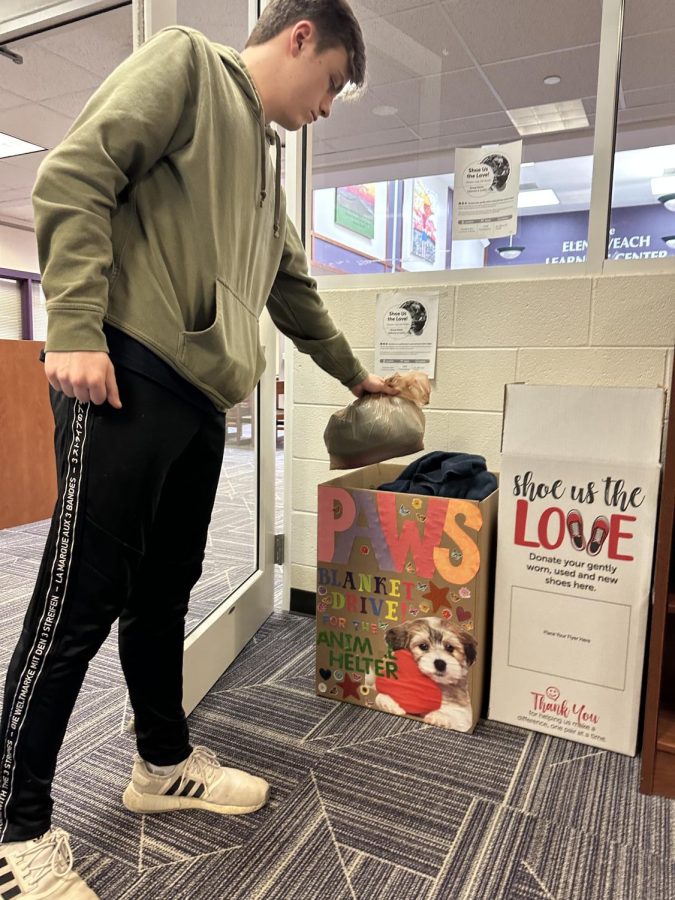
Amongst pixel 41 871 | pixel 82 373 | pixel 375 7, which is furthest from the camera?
pixel 375 7

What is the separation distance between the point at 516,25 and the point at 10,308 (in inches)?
324

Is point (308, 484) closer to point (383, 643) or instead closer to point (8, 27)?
point (383, 643)

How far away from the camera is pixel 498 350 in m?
1.78

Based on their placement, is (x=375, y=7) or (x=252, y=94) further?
(x=375, y=7)

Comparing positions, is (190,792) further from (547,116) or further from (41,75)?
(41,75)

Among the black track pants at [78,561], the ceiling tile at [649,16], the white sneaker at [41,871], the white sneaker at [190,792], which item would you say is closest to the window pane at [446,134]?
the ceiling tile at [649,16]

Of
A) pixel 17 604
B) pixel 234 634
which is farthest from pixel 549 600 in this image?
pixel 17 604

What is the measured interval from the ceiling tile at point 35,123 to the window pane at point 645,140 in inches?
161

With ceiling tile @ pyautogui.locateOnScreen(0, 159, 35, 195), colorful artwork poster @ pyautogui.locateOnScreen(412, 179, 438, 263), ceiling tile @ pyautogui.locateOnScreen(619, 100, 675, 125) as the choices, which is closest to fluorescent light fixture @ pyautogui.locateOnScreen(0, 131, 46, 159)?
ceiling tile @ pyautogui.locateOnScreen(0, 159, 35, 195)

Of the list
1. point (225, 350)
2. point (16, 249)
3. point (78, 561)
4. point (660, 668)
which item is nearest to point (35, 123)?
point (16, 249)

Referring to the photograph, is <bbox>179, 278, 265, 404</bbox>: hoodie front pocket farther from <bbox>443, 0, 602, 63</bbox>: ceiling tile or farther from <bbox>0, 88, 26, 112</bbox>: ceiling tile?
<bbox>0, 88, 26, 112</bbox>: ceiling tile

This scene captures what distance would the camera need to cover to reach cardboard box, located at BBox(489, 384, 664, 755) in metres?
1.31

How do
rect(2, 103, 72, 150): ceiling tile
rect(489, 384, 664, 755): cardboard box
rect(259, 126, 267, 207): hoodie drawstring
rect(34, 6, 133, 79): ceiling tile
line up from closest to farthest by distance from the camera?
rect(259, 126, 267, 207): hoodie drawstring → rect(489, 384, 664, 755): cardboard box → rect(34, 6, 133, 79): ceiling tile → rect(2, 103, 72, 150): ceiling tile

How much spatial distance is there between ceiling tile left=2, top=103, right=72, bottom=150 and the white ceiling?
23.6 inches
